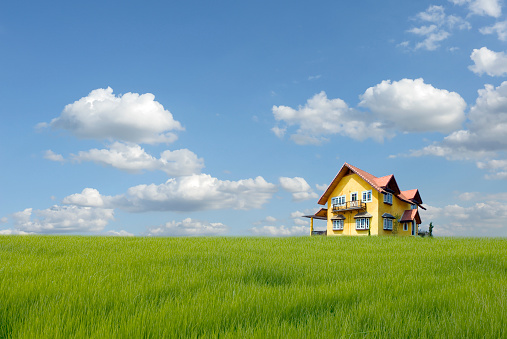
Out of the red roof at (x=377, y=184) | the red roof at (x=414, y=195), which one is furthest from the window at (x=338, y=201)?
the red roof at (x=414, y=195)

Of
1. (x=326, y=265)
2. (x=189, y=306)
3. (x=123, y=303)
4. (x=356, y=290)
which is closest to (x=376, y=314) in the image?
(x=356, y=290)

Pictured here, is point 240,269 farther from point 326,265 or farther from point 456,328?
point 456,328

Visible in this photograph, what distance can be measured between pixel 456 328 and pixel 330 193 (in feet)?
119

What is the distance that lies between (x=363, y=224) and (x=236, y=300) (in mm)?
32340

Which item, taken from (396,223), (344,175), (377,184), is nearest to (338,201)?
(344,175)

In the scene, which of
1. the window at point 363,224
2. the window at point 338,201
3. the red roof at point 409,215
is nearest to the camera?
the window at point 363,224

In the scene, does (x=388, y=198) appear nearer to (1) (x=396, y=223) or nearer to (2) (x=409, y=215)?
(1) (x=396, y=223)

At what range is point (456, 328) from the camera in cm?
415

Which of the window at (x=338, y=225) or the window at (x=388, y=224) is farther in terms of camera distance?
the window at (x=338, y=225)

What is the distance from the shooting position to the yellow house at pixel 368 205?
3394 cm

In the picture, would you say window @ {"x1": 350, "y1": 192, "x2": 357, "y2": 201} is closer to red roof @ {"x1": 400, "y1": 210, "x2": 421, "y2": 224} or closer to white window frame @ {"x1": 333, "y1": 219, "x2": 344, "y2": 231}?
white window frame @ {"x1": 333, "y1": 219, "x2": 344, "y2": 231}

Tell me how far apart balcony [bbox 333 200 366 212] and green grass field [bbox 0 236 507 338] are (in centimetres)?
2615

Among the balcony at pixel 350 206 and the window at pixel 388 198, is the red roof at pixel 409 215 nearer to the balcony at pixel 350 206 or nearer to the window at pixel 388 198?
the window at pixel 388 198

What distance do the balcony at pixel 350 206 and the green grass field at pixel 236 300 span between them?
26.2 m
